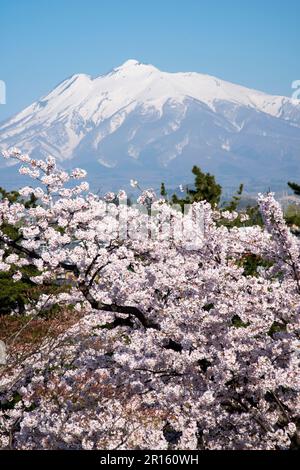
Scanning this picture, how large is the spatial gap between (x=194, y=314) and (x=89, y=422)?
2681mm

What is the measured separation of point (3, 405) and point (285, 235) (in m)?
9.94

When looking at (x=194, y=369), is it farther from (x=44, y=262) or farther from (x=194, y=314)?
(x=44, y=262)

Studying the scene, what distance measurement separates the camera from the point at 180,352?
1116 cm

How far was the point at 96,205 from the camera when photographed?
1595 centimetres

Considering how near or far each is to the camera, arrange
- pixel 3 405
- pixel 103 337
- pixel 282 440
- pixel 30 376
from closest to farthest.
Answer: pixel 282 440
pixel 103 337
pixel 30 376
pixel 3 405

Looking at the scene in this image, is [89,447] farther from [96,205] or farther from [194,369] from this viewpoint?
[96,205]

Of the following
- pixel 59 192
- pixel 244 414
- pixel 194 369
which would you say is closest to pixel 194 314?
pixel 194 369

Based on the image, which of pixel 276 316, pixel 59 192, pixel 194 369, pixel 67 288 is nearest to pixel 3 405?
pixel 67 288

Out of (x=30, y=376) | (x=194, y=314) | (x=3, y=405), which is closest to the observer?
(x=194, y=314)

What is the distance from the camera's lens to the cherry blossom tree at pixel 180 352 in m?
10.3

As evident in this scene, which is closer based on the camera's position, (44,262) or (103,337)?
(103,337)

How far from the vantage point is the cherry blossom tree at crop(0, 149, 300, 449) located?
10312mm

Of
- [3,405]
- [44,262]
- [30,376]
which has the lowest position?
[3,405]

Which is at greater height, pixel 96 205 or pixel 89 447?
pixel 96 205
